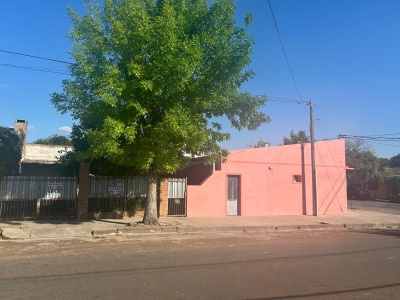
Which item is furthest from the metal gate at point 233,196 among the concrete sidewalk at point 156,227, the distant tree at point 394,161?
the distant tree at point 394,161

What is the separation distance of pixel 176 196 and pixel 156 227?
3795 mm

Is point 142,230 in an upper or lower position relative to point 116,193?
lower

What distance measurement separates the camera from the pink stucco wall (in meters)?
17.7

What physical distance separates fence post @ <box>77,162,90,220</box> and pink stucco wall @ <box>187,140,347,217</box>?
4767 millimetres

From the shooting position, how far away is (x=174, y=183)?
16.8m

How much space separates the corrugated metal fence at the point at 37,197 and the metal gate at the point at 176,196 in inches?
168

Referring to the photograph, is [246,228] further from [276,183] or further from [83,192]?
[83,192]

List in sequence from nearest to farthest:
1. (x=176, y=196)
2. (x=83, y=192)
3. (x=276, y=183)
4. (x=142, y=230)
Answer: (x=142, y=230)
(x=83, y=192)
(x=176, y=196)
(x=276, y=183)

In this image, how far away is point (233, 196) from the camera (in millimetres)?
18453

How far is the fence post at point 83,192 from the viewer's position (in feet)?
48.2

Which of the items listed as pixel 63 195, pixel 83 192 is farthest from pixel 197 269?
pixel 63 195

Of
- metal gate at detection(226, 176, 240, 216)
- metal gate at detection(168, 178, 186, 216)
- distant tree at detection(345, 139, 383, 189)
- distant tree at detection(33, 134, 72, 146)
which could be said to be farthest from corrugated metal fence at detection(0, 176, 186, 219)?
distant tree at detection(33, 134, 72, 146)

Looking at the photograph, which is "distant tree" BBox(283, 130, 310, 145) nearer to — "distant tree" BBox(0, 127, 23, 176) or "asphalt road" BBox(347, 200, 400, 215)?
"asphalt road" BBox(347, 200, 400, 215)

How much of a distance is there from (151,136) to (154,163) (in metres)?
1.24
